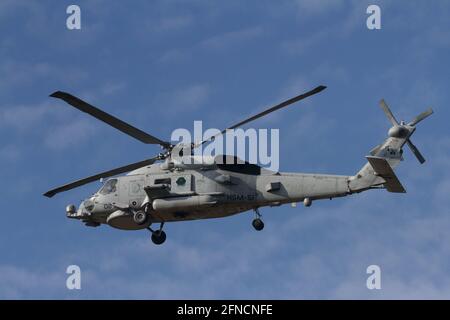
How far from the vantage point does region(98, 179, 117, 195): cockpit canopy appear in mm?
52594

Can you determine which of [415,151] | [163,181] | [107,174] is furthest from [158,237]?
[415,151]

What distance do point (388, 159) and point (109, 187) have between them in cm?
1421

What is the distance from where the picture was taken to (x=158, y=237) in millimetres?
52188

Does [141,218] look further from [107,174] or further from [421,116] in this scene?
[421,116]

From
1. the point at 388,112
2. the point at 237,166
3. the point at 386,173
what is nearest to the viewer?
Answer: the point at 386,173

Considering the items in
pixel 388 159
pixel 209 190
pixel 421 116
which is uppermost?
pixel 421 116

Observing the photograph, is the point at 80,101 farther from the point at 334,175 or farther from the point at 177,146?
the point at 334,175

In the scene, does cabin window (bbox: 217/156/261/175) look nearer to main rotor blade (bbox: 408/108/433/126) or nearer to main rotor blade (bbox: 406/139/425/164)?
main rotor blade (bbox: 406/139/425/164)

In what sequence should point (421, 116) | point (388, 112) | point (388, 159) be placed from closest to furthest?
point (388, 159) < point (421, 116) < point (388, 112)

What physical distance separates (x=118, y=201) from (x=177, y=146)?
414 cm

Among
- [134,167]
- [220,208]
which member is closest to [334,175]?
[220,208]

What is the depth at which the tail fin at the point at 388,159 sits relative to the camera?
1858 inches

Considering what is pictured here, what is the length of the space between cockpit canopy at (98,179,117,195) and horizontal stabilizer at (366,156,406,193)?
44.3 ft

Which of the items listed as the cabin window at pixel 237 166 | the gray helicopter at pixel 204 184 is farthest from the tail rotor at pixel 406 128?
the cabin window at pixel 237 166
